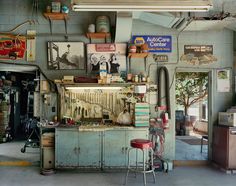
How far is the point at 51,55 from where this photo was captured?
20.2ft

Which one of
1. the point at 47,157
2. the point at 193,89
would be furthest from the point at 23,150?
the point at 193,89

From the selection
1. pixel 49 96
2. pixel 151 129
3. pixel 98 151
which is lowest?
pixel 98 151

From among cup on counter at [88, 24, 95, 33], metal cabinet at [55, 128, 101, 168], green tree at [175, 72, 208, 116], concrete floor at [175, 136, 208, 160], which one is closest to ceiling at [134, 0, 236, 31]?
cup on counter at [88, 24, 95, 33]

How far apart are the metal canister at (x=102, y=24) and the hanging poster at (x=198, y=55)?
196cm

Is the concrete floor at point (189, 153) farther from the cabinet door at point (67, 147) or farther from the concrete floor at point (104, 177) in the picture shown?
the cabinet door at point (67, 147)

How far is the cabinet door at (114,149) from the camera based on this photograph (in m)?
5.61

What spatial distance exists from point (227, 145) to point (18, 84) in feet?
28.2

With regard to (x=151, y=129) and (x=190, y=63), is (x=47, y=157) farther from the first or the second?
(x=190, y=63)

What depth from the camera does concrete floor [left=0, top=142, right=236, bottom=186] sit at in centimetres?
489

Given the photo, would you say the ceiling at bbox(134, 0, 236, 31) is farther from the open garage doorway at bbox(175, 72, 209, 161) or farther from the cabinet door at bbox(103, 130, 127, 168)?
the open garage doorway at bbox(175, 72, 209, 161)

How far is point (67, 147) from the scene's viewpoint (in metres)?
5.60

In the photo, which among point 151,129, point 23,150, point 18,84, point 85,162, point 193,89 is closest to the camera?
point 85,162

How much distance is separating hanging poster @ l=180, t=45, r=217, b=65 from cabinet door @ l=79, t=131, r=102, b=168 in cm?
284

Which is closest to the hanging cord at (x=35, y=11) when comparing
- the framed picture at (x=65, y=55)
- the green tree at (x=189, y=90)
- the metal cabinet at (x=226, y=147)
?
the framed picture at (x=65, y=55)
